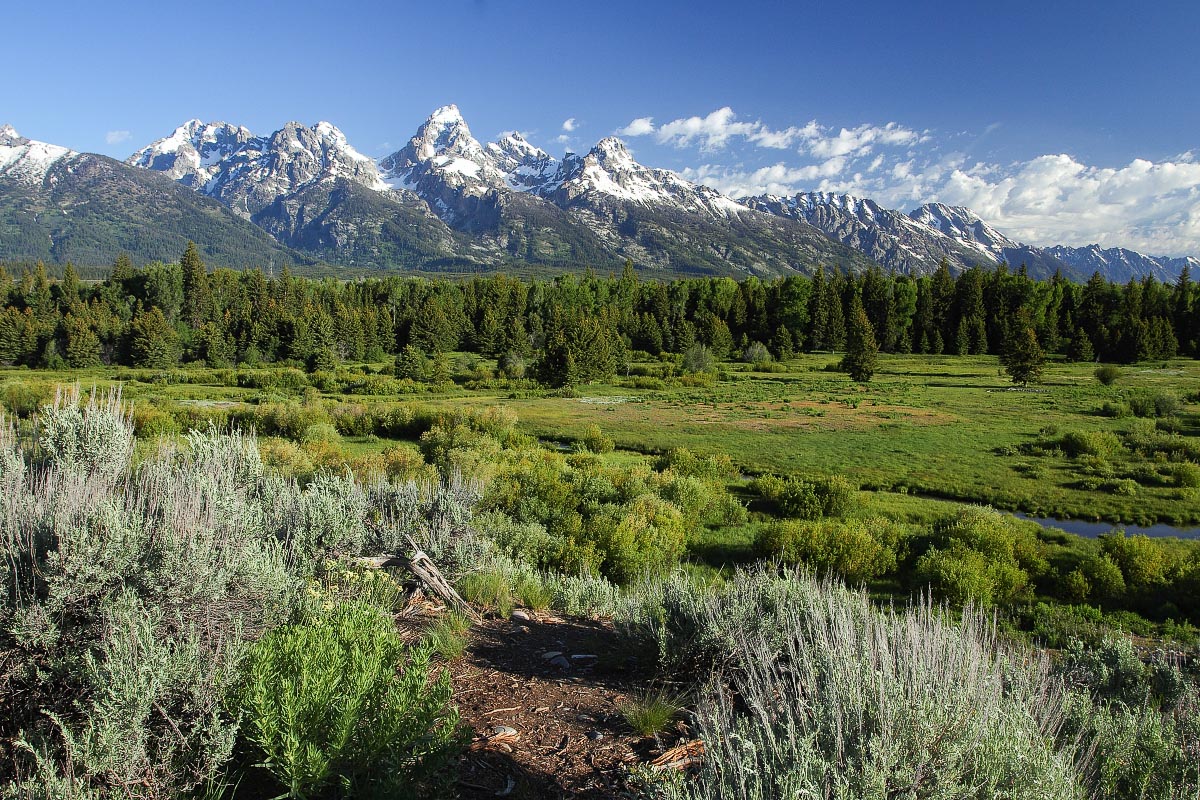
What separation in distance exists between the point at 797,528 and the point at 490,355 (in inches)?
2700

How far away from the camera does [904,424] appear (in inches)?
1447

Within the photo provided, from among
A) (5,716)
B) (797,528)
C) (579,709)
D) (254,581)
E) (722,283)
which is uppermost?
(722,283)

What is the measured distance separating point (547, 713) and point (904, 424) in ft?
123

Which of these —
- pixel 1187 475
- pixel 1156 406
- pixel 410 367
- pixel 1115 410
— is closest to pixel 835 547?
pixel 1187 475

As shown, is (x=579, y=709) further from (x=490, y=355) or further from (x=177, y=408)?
(x=490, y=355)

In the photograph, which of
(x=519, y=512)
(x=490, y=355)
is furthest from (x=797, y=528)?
(x=490, y=355)

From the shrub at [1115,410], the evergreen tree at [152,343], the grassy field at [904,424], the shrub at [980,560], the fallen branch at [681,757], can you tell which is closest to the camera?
the fallen branch at [681,757]

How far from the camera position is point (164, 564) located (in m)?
3.75

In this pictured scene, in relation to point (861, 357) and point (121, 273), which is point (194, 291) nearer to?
point (121, 273)

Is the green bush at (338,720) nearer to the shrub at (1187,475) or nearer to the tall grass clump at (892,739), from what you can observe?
the tall grass clump at (892,739)

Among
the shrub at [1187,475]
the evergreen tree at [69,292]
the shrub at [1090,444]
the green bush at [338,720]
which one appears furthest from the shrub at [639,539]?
the evergreen tree at [69,292]

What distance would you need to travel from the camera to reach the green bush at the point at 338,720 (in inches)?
104

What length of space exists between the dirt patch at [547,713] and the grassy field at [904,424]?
1741 centimetres

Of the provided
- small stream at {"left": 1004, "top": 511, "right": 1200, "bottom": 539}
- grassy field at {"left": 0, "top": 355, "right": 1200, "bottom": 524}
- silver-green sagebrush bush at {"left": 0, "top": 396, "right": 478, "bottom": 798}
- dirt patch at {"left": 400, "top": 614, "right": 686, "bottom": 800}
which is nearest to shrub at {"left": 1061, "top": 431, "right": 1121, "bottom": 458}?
grassy field at {"left": 0, "top": 355, "right": 1200, "bottom": 524}
